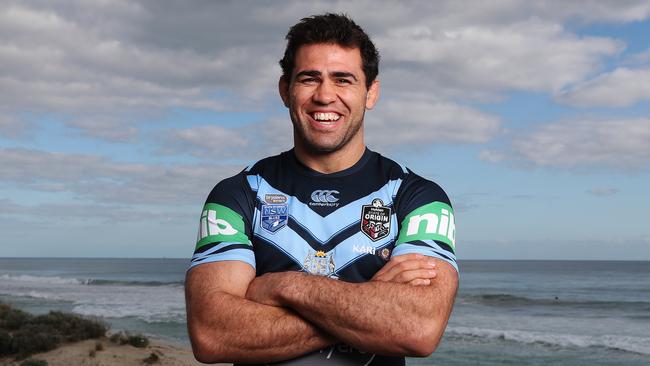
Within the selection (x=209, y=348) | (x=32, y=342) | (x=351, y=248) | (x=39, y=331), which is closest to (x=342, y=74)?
(x=351, y=248)

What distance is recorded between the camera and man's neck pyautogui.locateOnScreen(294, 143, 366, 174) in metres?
3.37

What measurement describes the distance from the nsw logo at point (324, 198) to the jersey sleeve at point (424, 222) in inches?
11.5

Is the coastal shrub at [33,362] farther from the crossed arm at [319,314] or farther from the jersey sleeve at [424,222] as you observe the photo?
the jersey sleeve at [424,222]

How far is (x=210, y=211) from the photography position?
3.31 meters

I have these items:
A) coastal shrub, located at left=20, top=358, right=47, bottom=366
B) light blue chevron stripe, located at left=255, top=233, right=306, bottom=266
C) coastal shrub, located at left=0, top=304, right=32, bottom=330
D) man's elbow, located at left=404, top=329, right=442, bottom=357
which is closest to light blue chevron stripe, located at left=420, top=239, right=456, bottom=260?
man's elbow, located at left=404, top=329, right=442, bottom=357

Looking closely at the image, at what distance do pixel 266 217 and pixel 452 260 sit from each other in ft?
2.86

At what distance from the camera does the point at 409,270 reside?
3.04 metres

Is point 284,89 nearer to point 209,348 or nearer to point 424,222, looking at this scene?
point 424,222

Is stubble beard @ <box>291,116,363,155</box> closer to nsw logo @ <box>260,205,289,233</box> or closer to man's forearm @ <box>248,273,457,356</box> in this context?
nsw logo @ <box>260,205,289,233</box>

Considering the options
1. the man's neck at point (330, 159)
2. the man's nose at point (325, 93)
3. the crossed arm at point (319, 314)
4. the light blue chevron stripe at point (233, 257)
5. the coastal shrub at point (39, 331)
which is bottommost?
the coastal shrub at point (39, 331)

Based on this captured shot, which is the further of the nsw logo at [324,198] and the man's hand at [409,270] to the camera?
the nsw logo at [324,198]

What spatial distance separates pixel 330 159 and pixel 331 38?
58cm

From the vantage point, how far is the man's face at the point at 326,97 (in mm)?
3295

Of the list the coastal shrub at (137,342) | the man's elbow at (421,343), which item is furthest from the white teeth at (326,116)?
the coastal shrub at (137,342)
